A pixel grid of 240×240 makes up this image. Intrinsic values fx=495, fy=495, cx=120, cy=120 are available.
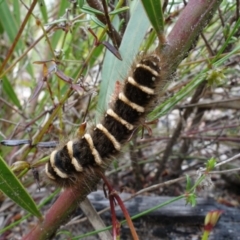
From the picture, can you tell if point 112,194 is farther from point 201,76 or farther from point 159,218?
point 159,218

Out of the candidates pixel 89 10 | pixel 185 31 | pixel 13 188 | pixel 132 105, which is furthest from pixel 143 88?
pixel 13 188

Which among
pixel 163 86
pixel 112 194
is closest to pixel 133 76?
pixel 163 86

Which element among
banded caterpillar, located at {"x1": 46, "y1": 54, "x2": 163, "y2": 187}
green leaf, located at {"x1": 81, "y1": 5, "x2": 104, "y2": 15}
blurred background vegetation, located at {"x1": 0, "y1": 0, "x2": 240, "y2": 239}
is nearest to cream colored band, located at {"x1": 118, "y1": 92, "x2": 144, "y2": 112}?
banded caterpillar, located at {"x1": 46, "y1": 54, "x2": 163, "y2": 187}

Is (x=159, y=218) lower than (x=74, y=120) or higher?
lower

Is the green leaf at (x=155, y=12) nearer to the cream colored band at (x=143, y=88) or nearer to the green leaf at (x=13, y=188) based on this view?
the cream colored band at (x=143, y=88)

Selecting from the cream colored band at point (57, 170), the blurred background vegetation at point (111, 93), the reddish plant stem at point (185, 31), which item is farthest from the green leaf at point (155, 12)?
the cream colored band at point (57, 170)
